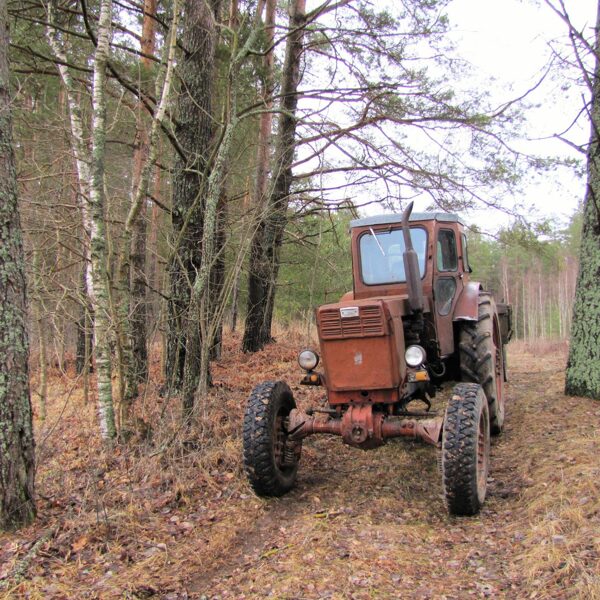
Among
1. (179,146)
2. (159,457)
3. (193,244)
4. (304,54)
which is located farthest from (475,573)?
(304,54)

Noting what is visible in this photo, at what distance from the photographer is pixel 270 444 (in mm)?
4672

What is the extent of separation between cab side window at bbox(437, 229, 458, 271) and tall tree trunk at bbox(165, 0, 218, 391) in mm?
3047

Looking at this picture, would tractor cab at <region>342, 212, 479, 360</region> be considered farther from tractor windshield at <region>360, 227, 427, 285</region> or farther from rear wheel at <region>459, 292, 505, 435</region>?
rear wheel at <region>459, 292, 505, 435</region>

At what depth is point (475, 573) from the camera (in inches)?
134

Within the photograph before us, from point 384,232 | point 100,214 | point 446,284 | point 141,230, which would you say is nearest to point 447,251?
point 446,284

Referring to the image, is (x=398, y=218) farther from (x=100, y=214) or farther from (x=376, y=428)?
(x=100, y=214)

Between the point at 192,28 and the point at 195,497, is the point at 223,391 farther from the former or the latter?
the point at 192,28

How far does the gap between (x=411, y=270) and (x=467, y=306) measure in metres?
1.66

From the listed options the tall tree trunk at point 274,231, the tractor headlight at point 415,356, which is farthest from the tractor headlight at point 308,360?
the tall tree trunk at point 274,231

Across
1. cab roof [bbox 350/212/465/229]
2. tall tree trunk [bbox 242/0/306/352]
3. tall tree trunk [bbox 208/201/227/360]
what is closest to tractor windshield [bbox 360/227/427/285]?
cab roof [bbox 350/212/465/229]

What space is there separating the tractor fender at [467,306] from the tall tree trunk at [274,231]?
4.25 meters

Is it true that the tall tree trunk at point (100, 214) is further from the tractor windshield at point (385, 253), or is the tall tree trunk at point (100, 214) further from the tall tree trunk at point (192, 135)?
the tractor windshield at point (385, 253)

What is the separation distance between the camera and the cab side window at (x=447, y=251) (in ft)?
18.8

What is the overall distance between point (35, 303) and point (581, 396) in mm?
7921
